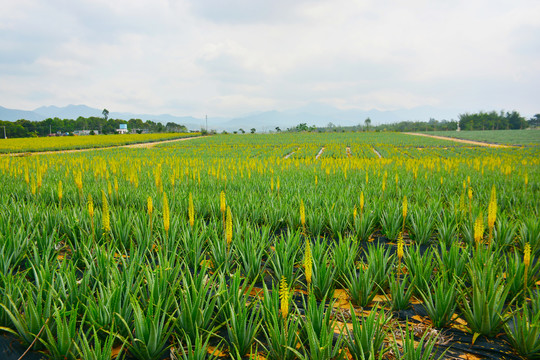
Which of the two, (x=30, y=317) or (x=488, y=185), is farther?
(x=488, y=185)

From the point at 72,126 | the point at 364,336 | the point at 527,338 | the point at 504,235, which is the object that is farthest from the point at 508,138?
the point at 72,126

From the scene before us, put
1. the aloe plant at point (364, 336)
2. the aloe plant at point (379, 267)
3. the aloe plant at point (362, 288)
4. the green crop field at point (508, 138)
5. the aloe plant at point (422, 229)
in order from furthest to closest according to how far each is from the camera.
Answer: the green crop field at point (508, 138)
the aloe plant at point (422, 229)
the aloe plant at point (379, 267)
the aloe plant at point (362, 288)
the aloe plant at point (364, 336)

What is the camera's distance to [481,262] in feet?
8.88

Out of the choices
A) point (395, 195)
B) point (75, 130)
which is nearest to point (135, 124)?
point (75, 130)

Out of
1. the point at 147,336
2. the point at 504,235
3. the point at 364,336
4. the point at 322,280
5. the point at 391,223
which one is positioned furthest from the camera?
the point at 391,223

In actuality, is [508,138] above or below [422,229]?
above

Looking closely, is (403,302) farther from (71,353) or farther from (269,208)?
(269,208)

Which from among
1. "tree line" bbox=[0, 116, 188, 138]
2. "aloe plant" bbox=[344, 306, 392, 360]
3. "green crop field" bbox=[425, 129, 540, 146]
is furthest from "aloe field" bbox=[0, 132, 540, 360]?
"tree line" bbox=[0, 116, 188, 138]

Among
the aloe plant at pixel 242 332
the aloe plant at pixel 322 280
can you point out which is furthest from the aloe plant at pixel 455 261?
the aloe plant at pixel 242 332

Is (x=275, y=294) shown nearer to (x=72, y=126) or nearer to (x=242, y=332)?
(x=242, y=332)

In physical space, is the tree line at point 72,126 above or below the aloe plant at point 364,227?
above

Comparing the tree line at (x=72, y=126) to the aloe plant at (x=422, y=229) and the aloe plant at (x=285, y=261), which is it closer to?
the aloe plant at (x=285, y=261)

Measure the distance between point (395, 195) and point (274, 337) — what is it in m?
5.50

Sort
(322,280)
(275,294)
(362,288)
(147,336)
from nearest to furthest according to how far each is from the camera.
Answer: (147,336) → (275,294) → (362,288) → (322,280)
